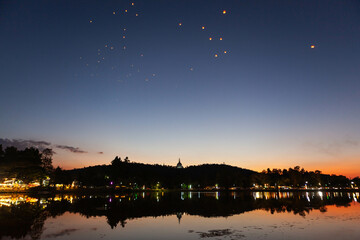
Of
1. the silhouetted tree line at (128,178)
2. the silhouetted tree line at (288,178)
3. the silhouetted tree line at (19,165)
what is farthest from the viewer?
the silhouetted tree line at (288,178)

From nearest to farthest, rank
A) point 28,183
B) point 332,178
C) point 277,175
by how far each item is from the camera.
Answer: point 28,183
point 277,175
point 332,178

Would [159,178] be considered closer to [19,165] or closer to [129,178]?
[129,178]

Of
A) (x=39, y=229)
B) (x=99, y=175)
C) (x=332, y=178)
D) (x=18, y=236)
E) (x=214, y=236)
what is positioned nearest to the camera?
(x=18, y=236)

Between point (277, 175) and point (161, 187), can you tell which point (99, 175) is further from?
point (277, 175)

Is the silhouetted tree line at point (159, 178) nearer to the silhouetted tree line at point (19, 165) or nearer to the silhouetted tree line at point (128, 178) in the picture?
the silhouetted tree line at point (128, 178)

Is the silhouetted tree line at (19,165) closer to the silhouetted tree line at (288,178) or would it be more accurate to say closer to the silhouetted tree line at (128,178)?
the silhouetted tree line at (128,178)

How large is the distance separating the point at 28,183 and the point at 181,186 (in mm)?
95966

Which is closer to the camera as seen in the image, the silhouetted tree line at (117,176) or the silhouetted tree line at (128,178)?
the silhouetted tree line at (117,176)

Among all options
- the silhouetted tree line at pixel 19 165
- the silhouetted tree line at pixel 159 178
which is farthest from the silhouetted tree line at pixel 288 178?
the silhouetted tree line at pixel 19 165

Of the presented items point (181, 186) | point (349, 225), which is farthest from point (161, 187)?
point (349, 225)

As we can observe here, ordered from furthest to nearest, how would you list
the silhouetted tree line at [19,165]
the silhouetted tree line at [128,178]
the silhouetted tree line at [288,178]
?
the silhouetted tree line at [288,178], the silhouetted tree line at [128,178], the silhouetted tree line at [19,165]

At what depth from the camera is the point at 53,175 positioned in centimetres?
9238

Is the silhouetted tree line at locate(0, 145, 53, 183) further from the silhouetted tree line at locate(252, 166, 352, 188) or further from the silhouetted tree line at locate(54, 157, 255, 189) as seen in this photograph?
the silhouetted tree line at locate(252, 166, 352, 188)

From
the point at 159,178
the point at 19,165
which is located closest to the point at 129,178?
the point at 159,178
